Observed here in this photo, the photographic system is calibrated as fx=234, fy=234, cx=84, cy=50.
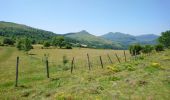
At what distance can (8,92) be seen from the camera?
20781mm

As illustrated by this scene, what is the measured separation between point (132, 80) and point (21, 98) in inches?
381

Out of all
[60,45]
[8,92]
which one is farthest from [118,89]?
[60,45]

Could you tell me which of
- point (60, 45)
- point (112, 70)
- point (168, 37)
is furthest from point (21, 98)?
point (60, 45)

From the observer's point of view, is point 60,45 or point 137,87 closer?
point 137,87

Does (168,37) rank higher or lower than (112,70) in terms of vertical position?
higher

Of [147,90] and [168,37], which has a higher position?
[168,37]

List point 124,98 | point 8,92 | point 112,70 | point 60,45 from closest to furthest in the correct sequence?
point 124,98, point 8,92, point 112,70, point 60,45

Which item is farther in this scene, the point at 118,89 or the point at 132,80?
the point at 132,80

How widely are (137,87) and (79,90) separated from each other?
15.6ft

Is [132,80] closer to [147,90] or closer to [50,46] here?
[147,90]

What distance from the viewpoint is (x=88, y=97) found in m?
16.5

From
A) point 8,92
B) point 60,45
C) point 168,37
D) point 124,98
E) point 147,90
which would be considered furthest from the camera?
point 60,45

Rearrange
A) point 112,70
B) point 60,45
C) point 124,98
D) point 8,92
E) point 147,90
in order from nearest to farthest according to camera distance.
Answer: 1. point 124,98
2. point 147,90
3. point 8,92
4. point 112,70
5. point 60,45

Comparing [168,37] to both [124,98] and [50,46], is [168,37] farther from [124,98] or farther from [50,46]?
[124,98]
